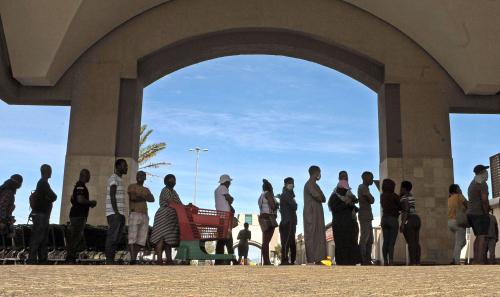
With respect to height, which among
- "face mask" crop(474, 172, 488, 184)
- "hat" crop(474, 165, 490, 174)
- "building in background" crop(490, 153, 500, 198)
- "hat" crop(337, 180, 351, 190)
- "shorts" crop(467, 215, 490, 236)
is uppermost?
"building in background" crop(490, 153, 500, 198)

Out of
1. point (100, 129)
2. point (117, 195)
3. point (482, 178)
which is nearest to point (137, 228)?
point (117, 195)

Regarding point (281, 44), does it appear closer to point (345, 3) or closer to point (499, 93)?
point (345, 3)

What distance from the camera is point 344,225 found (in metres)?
8.59

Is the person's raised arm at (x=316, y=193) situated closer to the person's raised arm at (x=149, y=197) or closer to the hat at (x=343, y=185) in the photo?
the hat at (x=343, y=185)

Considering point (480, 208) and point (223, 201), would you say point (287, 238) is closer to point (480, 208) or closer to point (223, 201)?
point (223, 201)

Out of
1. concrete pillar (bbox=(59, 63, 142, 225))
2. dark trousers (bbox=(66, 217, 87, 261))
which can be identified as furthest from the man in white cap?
concrete pillar (bbox=(59, 63, 142, 225))

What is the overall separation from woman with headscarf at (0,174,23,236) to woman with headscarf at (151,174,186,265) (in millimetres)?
2256

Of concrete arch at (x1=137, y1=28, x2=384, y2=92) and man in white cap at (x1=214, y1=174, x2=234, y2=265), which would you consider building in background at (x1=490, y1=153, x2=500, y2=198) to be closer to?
concrete arch at (x1=137, y1=28, x2=384, y2=92)

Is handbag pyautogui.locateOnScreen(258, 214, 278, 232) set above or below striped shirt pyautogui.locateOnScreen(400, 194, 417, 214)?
below

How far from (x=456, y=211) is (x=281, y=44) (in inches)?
279

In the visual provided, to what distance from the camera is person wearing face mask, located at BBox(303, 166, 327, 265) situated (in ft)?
29.0

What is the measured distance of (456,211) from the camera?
9.48 metres

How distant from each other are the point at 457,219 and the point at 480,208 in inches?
32.2

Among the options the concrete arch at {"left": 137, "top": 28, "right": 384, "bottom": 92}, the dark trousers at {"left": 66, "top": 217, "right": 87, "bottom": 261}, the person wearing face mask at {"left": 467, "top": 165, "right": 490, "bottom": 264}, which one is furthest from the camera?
the concrete arch at {"left": 137, "top": 28, "right": 384, "bottom": 92}
